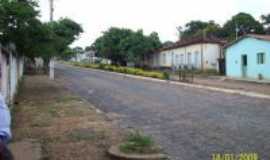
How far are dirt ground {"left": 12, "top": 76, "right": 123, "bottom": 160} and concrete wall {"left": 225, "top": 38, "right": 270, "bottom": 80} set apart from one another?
21.6 meters

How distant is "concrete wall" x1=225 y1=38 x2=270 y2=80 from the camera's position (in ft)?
114

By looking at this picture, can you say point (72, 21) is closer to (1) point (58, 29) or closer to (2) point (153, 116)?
(1) point (58, 29)

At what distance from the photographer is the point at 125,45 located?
2317 inches

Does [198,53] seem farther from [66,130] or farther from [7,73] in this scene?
[66,130]

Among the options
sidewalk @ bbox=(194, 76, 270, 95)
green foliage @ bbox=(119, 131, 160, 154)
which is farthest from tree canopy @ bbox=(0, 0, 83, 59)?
green foliage @ bbox=(119, 131, 160, 154)

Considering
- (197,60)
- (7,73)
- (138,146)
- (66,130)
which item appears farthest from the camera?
(197,60)

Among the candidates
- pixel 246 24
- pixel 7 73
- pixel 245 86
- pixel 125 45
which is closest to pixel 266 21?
pixel 246 24

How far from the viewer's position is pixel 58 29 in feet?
157

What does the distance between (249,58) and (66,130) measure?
28.8 meters

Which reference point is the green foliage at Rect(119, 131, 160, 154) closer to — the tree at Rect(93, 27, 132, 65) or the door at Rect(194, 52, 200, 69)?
the door at Rect(194, 52, 200, 69)

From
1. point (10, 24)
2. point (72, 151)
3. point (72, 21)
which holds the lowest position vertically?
point (72, 151)

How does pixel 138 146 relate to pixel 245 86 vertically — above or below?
below

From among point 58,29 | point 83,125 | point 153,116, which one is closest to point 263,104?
point 153,116

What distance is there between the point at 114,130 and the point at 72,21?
41.7 metres
